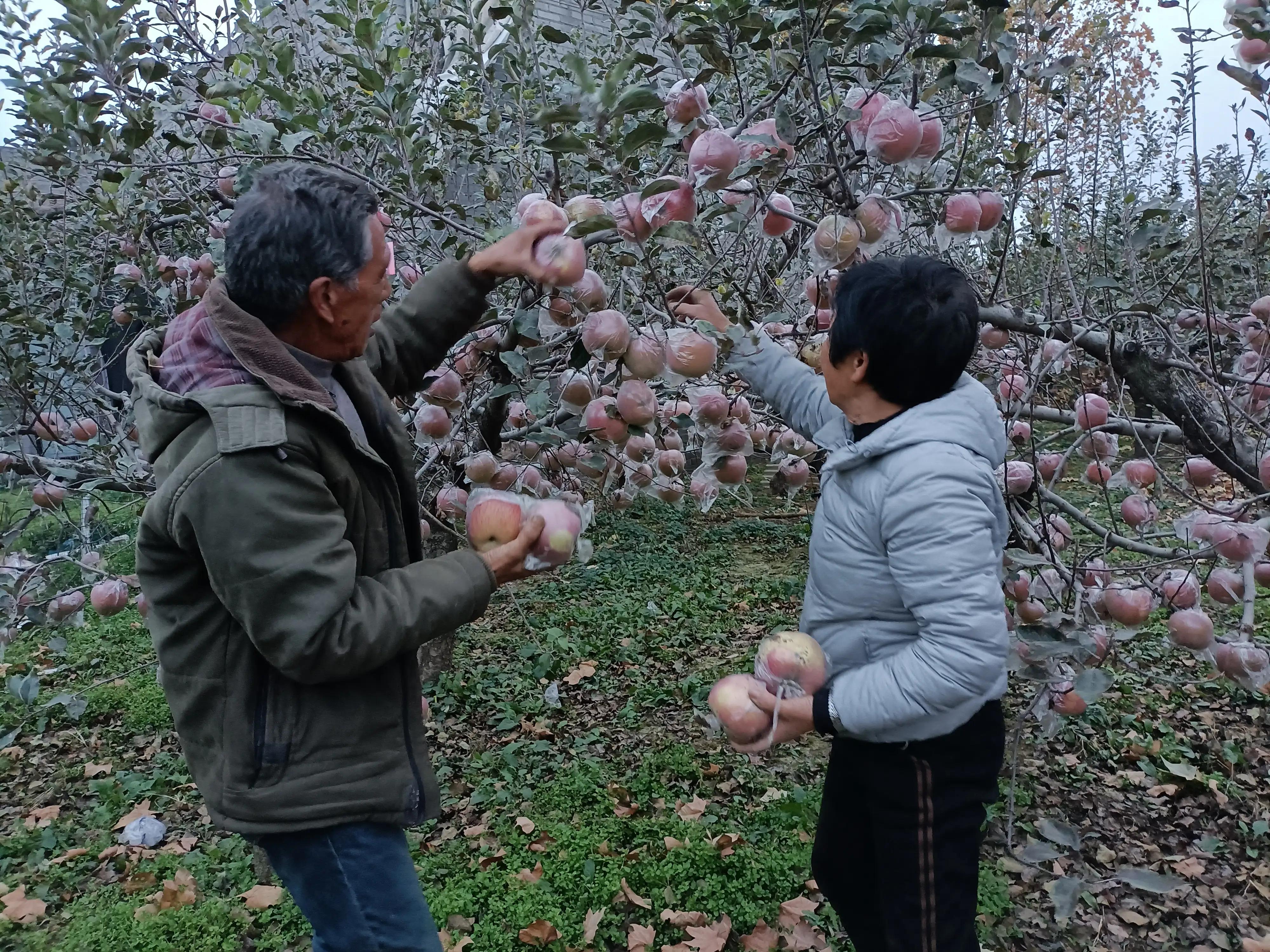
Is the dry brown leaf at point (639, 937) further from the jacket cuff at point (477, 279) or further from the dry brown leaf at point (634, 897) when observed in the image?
the jacket cuff at point (477, 279)

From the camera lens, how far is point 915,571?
4.08ft

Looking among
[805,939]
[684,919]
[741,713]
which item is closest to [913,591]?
[741,713]

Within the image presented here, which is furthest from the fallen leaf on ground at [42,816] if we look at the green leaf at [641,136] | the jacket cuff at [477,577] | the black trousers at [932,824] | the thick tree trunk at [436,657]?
the green leaf at [641,136]

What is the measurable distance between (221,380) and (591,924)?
1944 mm

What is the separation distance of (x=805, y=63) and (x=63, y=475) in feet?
8.09

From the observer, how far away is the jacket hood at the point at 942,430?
4.25 feet

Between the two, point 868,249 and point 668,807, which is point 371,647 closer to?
point 868,249

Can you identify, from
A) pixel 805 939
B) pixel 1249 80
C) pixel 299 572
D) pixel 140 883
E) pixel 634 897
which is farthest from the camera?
pixel 140 883

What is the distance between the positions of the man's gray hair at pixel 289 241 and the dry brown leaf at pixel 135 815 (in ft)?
9.14

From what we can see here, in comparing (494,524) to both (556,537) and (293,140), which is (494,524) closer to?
(556,537)

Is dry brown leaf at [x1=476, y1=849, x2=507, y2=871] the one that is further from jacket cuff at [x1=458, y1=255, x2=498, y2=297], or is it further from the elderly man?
jacket cuff at [x1=458, y1=255, x2=498, y2=297]

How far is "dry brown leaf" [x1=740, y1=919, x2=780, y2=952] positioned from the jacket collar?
1.92 m

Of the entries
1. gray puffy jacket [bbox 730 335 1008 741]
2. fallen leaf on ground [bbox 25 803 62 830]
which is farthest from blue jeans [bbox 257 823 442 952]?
fallen leaf on ground [bbox 25 803 62 830]

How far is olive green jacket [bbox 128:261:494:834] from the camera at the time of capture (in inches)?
43.7
